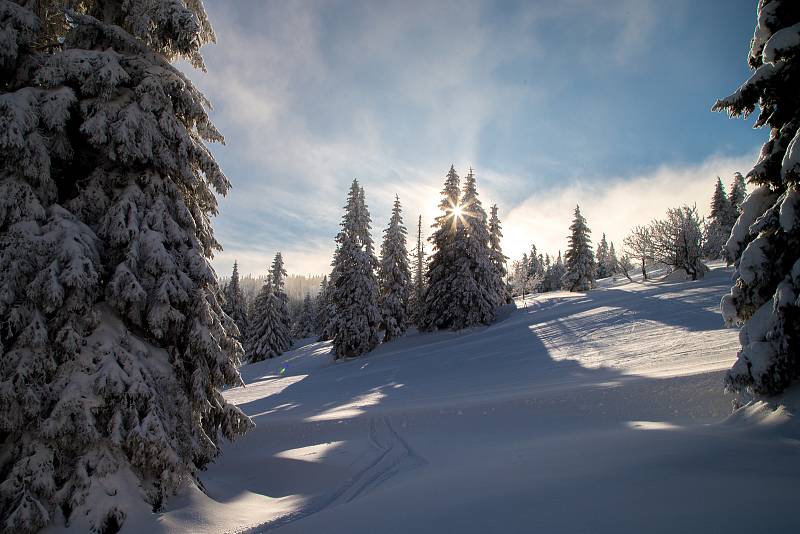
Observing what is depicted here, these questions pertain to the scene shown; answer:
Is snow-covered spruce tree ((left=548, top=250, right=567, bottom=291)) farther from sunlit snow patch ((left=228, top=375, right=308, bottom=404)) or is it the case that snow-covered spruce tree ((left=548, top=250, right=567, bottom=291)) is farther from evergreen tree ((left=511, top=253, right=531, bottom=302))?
sunlit snow patch ((left=228, top=375, right=308, bottom=404))

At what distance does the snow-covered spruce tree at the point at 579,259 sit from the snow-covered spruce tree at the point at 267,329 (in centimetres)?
3647

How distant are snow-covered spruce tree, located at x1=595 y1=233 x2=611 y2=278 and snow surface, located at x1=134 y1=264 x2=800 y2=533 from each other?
7650cm

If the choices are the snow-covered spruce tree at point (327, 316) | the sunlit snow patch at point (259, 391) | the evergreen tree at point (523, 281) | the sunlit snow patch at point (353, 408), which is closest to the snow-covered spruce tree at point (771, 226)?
the sunlit snow patch at point (353, 408)

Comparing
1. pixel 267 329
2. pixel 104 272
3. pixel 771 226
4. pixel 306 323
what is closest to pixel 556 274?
pixel 306 323

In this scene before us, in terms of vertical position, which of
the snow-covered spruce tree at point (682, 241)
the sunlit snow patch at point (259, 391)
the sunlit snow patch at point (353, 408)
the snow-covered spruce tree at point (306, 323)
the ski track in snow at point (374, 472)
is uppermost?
the snow-covered spruce tree at point (682, 241)

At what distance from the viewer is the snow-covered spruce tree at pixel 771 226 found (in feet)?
20.6

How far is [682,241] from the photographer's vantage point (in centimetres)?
3325

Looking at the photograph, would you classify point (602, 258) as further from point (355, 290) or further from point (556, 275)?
point (355, 290)

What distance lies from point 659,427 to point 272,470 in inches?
323

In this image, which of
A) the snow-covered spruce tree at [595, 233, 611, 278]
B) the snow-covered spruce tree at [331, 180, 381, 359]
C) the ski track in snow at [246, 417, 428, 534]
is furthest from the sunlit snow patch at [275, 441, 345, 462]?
the snow-covered spruce tree at [595, 233, 611, 278]

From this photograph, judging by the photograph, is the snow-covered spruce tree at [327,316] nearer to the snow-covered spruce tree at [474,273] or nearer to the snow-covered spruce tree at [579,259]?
the snow-covered spruce tree at [474,273]

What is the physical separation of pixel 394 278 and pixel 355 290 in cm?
556

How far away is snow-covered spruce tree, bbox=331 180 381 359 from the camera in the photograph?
32.2 m

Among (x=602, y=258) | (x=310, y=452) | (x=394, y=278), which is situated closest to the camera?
(x=310, y=452)
